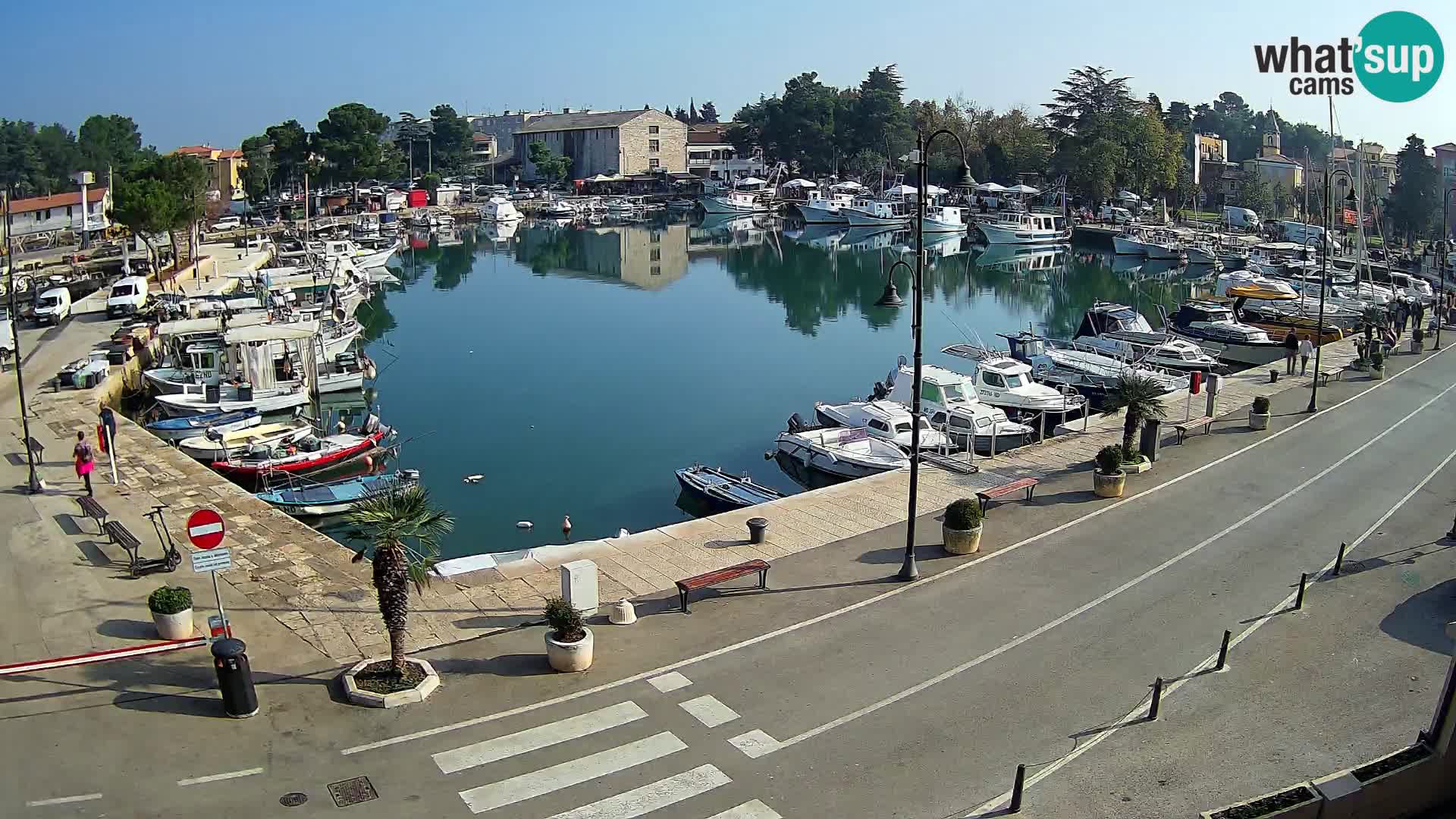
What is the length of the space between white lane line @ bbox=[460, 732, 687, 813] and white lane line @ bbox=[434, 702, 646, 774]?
0.49 metres

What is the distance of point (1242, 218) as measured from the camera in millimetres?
107875

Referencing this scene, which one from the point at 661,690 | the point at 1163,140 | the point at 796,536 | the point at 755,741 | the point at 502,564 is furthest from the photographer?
the point at 1163,140

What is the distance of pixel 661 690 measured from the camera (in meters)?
13.7

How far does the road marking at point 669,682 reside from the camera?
1375 cm

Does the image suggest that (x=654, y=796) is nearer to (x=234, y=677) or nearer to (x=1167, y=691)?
(x=234, y=677)

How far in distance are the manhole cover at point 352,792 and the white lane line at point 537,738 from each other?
0.75m

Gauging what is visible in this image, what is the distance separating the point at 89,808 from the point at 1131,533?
1635 centimetres

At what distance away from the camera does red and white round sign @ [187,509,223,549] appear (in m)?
14.2

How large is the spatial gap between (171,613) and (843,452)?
57.8 feet

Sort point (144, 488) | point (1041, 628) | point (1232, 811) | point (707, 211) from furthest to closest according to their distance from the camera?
point (707, 211) < point (144, 488) < point (1041, 628) < point (1232, 811)

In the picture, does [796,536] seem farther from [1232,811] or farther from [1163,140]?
[1163,140]

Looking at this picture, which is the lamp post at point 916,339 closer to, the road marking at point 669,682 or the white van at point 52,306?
the road marking at point 669,682

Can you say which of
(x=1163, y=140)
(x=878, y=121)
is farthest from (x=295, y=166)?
(x=1163, y=140)

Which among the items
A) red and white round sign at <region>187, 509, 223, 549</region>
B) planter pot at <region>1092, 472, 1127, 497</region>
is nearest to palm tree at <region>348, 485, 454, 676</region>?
red and white round sign at <region>187, 509, 223, 549</region>
